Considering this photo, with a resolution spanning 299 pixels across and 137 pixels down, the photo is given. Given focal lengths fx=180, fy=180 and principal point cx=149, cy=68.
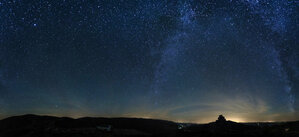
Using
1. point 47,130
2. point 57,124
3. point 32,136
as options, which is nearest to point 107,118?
point 57,124

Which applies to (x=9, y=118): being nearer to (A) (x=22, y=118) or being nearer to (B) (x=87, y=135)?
(A) (x=22, y=118)

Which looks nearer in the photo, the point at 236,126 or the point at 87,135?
the point at 87,135

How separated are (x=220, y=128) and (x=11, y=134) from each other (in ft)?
212

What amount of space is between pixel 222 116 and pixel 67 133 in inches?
2070

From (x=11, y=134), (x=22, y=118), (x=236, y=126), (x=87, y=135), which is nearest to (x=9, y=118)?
(x=22, y=118)

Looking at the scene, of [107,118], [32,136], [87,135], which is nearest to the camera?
[32,136]

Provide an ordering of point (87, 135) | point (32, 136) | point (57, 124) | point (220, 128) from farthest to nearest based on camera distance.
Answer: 1. point (220, 128)
2. point (57, 124)
3. point (87, 135)
4. point (32, 136)

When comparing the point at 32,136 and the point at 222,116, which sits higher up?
the point at 222,116

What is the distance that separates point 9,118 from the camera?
69562 millimetres

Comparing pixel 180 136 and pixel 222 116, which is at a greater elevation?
pixel 222 116

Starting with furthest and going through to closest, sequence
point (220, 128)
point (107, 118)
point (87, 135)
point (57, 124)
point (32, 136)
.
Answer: point (107, 118)
point (220, 128)
point (57, 124)
point (87, 135)
point (32, 136)

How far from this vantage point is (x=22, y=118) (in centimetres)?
6775

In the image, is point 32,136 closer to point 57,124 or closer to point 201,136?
point 57,124

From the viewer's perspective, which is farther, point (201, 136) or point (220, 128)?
point (220, 128)
